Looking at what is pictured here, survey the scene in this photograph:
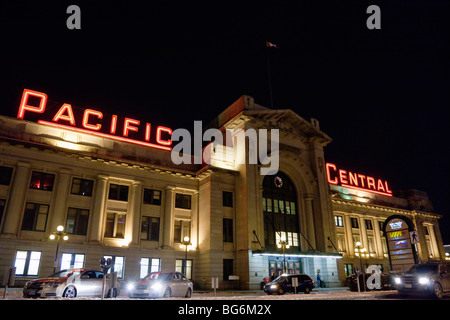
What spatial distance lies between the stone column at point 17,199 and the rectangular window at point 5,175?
0.56 meters

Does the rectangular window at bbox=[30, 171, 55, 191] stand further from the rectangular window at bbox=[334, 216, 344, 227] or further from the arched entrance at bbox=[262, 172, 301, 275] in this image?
the rectangular window at bbox=[334, 216, 344, 227]

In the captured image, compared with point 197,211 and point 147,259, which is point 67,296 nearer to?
point 147,259

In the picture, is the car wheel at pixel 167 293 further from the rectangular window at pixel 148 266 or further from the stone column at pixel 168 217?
the stone column at pixel 168 217

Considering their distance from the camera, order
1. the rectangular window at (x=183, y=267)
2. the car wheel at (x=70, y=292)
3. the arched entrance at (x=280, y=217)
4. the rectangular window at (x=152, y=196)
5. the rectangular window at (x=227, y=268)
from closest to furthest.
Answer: the car wheel at (x=70, y=292), the rectangular window at (x=227, y=268), the rectangular window at (x=183, y=267), the rectangular window at (x=152, y=196), the arched entrance at (x=280, y=217)

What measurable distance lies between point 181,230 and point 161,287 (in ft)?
54.0

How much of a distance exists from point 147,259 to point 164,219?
13.9 ft

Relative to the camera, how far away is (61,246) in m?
28.3

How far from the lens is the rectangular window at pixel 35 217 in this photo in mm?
27891

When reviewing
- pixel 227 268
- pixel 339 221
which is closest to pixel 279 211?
pixel 227 268

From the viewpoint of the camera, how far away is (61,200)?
29.2 m

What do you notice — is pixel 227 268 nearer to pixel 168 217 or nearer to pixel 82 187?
pixel 168 217

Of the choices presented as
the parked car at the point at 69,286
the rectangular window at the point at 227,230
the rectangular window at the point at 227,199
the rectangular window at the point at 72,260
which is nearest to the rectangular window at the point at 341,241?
the rectangular window at the point at 227,230
